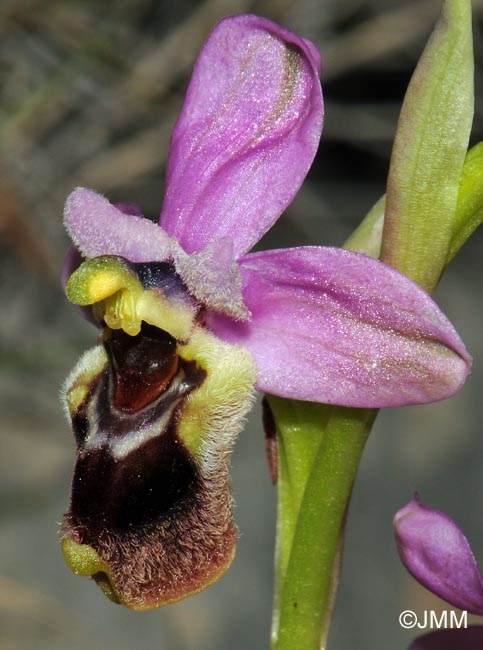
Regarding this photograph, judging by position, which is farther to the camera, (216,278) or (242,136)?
(242,136)

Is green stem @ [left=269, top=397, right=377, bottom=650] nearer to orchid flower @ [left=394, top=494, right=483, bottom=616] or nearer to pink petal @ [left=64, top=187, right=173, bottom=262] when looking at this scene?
orchid flower @ [left=394, top=494, right=483, bottom=616]

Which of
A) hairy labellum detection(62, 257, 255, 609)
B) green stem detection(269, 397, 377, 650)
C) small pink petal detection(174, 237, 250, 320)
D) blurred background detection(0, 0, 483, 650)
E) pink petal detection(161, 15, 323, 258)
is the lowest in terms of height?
blurred background detection(0, 0, 483, 650)

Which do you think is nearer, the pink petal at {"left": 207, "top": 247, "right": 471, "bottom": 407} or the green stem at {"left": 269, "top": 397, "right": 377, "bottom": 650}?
the pink petal at {"left": 207, "top": 247, "right": 471, "bottom": 407}

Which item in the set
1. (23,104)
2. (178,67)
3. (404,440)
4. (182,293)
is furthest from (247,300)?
(404,440)

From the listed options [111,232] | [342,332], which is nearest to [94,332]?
[111,232]

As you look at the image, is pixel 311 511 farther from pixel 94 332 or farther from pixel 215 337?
pixel 94 332

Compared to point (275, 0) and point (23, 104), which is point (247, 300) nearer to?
point (23, 104)

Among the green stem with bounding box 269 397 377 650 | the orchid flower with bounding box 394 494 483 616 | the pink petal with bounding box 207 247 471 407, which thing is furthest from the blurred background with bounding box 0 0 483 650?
the orchid flower with bounding box 394 494 483 616

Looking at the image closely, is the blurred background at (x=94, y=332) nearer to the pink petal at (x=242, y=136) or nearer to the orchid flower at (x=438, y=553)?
the pink petal at (x=242, y=136)
